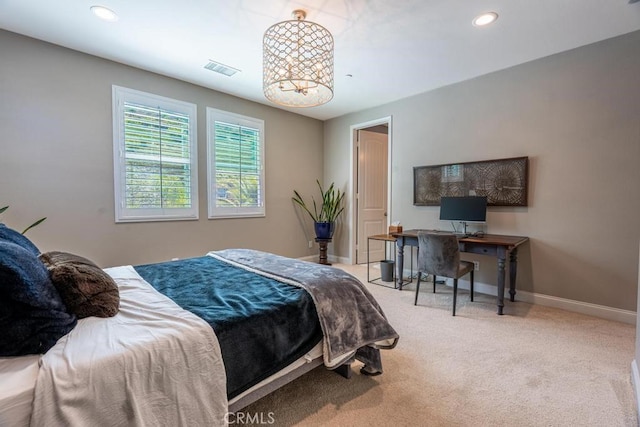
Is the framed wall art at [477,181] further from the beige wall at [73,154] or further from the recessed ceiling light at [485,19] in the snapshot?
the beige wall at [73,154]

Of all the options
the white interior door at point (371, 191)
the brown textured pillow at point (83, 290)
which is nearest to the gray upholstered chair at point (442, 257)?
Result: the white interior door at point (371, 191)

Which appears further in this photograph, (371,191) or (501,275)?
(371,191)

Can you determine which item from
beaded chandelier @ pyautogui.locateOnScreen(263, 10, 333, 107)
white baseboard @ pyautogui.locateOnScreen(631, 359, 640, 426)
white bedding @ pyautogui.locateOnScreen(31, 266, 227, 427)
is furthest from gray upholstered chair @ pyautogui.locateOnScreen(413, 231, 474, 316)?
white bedding @ pyautogui.locateOnScreen(31, 266, 227, 427)

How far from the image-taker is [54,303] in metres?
1.11

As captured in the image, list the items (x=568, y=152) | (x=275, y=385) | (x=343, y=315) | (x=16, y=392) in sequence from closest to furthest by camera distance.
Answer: (x=16, y=392) → (x=275, y=385) → (x=343, y=315) → (x=568, y=152)

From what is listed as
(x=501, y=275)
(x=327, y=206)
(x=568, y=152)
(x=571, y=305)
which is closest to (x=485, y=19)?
(x=568, y=152)

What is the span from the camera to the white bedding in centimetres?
90

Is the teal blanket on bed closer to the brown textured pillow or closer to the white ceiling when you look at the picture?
the brown textured pillow

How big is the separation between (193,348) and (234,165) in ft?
11.4

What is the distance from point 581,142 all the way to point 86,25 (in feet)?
15.8

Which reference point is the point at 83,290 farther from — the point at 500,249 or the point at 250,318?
the point at 500,249

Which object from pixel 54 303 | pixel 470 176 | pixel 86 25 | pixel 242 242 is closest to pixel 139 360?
pixel 54 303

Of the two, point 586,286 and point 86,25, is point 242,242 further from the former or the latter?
point 586,286

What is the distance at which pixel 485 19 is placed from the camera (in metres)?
2.45
